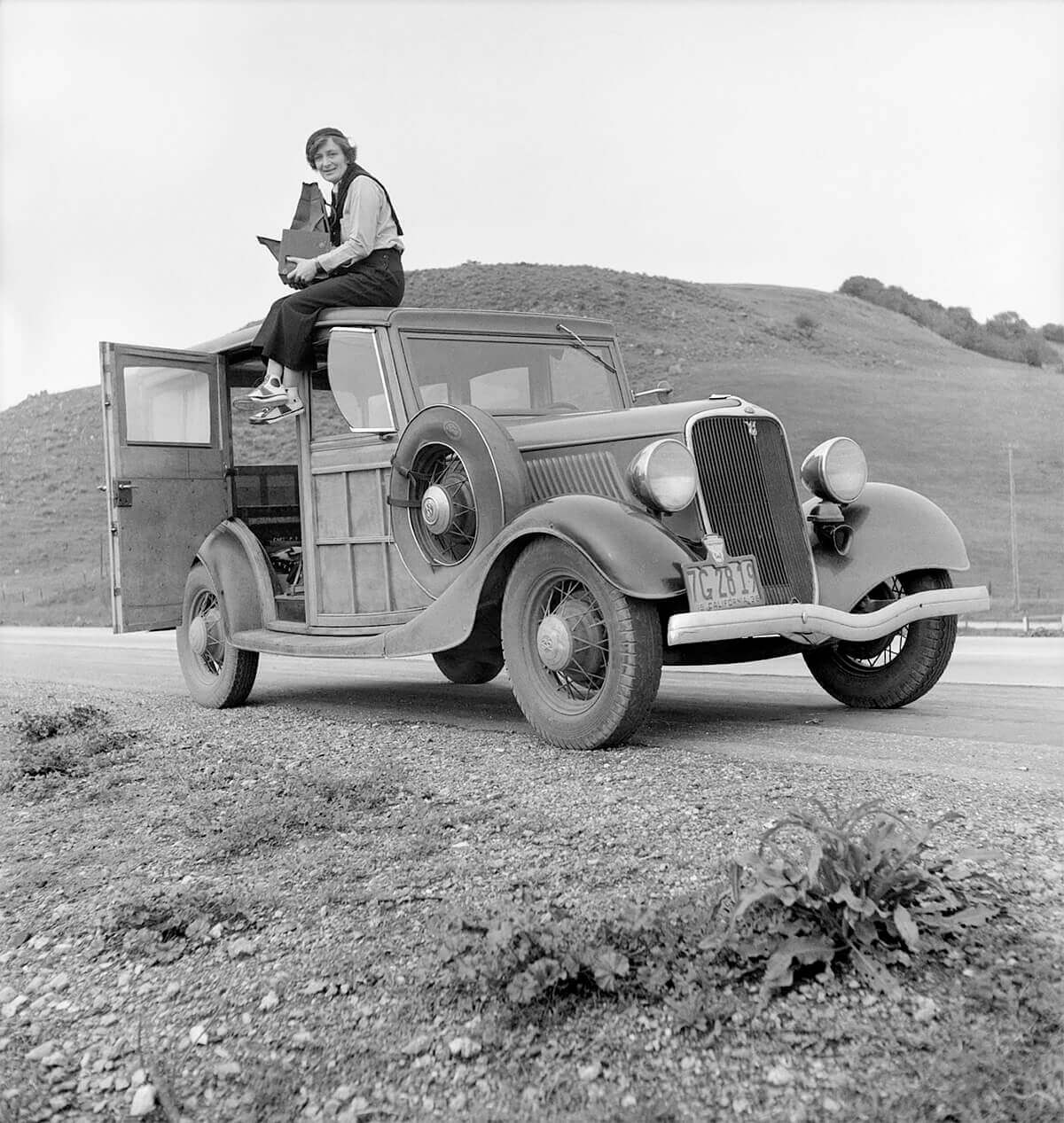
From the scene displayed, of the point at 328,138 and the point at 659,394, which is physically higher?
the point at 328,138

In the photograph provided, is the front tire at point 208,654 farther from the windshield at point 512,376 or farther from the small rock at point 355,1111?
the small rock at point 355,1111

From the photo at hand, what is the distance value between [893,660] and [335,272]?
12.8 ft

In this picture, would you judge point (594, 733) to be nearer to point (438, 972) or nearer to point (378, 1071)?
point (438, 972)

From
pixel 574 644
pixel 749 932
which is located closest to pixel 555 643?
pixel 574 644

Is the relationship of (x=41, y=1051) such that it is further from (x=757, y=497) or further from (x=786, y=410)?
(x=786, y=410)

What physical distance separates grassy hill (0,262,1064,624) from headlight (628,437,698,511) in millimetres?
14494

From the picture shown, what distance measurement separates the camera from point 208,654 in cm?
771

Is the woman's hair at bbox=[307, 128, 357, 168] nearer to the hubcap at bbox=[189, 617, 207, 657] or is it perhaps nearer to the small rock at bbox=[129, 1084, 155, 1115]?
the hubcap at bbox=[189, 617, 207, 657]

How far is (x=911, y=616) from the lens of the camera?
548 centimetres

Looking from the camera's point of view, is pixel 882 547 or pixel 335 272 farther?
pixel 335 272

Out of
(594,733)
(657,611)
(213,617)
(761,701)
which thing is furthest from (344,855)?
(213,617)

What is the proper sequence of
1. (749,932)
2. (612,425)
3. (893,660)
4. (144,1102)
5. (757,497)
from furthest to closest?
(893,660), (612,425), (757,497), (749,932), (144,1102)

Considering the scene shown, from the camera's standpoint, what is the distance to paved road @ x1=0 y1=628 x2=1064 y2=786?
190 inches

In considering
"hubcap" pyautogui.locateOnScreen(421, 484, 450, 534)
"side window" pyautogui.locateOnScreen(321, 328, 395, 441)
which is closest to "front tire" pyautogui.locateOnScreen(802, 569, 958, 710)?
"hubcap" pyautogui.locateOnScreen(421, 484, 450, 534)
